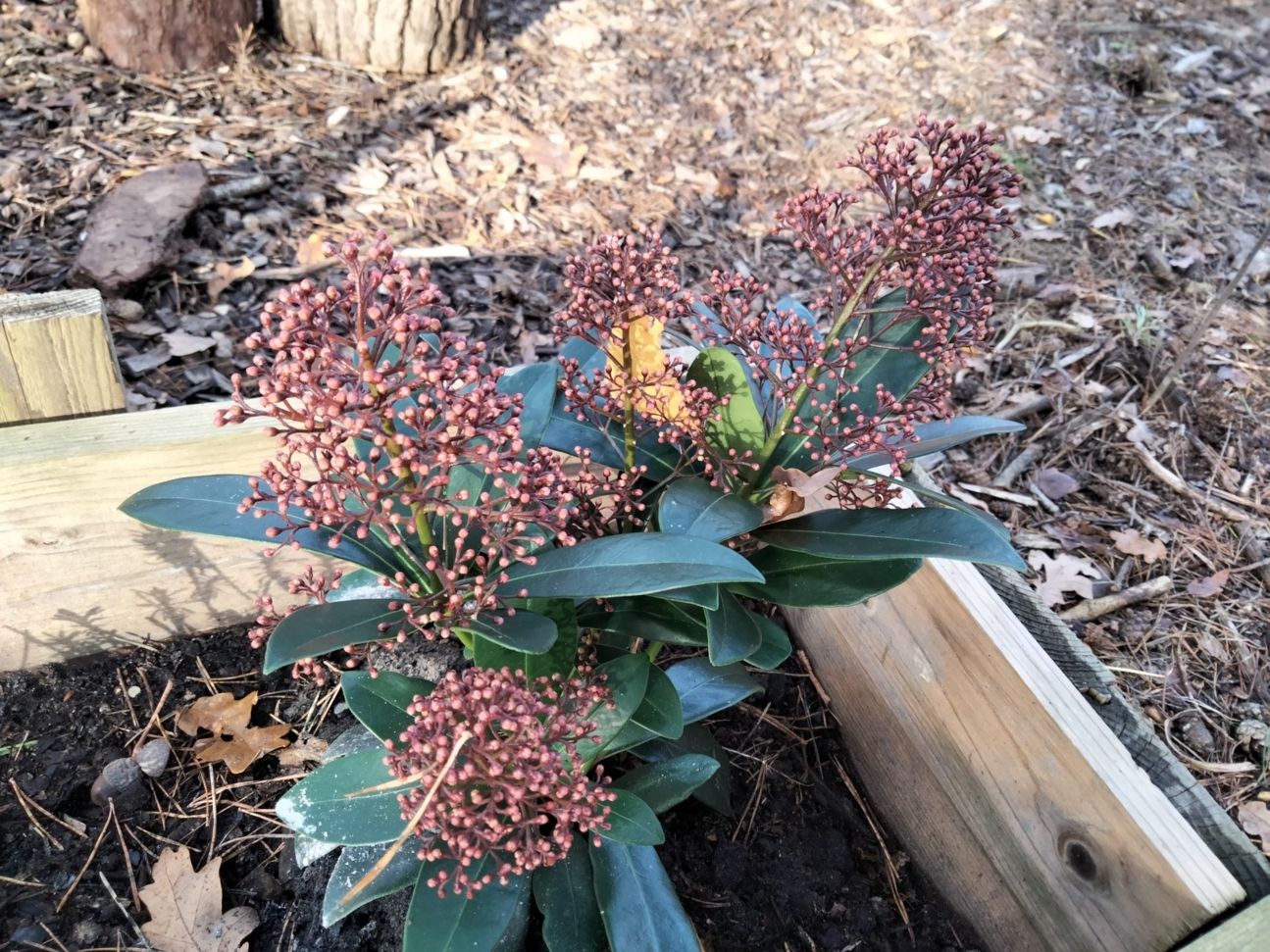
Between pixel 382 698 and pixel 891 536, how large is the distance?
0.86 metres

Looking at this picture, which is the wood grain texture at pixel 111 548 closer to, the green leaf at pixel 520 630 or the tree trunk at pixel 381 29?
the green leaf at pixel 520 630

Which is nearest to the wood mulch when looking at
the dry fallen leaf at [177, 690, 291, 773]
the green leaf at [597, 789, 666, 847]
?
the dry fallen leaf at [177, 690, 291, 773]

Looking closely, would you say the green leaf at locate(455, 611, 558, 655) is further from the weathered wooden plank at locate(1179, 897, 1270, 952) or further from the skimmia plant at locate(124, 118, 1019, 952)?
the weathered wooden plank at locate(1179, 897, 1270, 952)

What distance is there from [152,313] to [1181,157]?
162 inches

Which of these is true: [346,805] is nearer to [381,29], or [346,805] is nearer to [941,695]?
[941,695]

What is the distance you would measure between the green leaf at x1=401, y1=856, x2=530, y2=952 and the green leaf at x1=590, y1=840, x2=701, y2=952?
148 mm

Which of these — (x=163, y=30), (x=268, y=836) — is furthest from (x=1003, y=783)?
(x=163, y=30)

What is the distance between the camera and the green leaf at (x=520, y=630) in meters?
1.23

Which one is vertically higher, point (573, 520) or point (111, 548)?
point (573, 520)

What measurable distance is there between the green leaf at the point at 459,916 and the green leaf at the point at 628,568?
452 mm

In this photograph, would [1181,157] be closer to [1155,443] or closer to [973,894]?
[1155,443]

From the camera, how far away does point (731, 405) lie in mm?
1630

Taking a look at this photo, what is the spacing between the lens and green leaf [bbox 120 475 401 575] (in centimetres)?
136

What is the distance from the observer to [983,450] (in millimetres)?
2748
